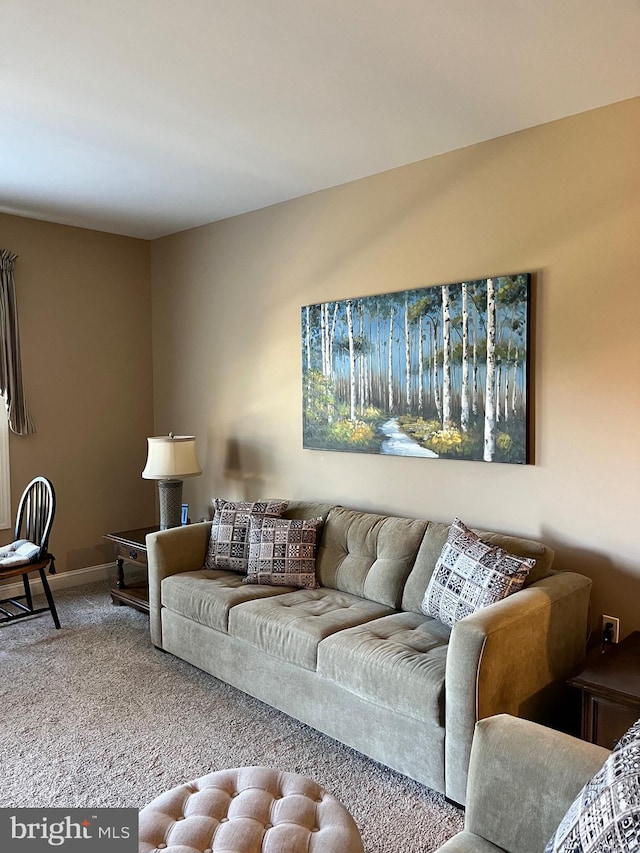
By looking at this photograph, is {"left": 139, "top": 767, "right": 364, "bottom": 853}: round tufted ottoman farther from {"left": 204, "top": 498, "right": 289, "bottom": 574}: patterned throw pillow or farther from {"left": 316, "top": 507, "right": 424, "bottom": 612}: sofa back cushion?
{"left": 204, "top": 498, "right": 289, "bottom": 574}: patterned throw pillow

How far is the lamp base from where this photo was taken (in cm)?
419

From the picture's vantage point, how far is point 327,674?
260 cm

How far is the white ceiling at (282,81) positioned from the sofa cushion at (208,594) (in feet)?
7.11

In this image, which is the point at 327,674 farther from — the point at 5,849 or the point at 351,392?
the point at 351,392

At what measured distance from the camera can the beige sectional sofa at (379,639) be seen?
2223mm

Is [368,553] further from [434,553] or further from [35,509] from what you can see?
[35,509]

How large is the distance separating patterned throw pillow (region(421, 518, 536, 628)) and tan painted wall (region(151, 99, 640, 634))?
1.43 feet

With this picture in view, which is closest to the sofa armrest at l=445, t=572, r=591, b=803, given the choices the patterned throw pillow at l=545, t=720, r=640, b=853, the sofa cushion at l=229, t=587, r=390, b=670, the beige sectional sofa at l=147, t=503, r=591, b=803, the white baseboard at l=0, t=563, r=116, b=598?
the beige sectional sofa at l=147, t=503, r=591, b=803

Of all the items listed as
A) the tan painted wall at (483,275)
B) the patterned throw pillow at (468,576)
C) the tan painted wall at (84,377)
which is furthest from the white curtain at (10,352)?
the patterned throw pillow at (468,576)

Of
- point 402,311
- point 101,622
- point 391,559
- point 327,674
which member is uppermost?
point 402,311

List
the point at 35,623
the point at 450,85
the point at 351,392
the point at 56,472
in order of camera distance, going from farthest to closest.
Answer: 1. the point at 56,472
2. the point at 35,623
3. the point at 351,392
4. the point at 450,85

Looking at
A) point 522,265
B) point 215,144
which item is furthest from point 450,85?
point 215,144

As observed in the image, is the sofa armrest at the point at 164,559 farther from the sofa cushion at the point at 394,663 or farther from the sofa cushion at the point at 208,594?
the sofa cushion at the point at 394,663

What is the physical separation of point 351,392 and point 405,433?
45 cm
